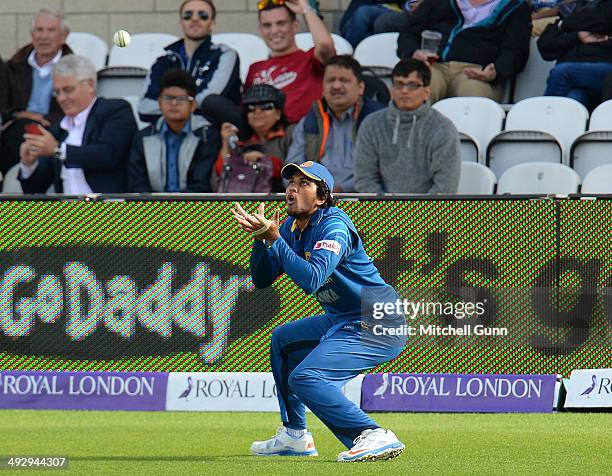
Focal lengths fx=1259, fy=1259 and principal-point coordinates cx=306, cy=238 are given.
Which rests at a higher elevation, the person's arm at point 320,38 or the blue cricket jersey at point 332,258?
the person's arm at point 320,38

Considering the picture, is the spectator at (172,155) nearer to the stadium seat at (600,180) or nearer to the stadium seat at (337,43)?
the stadium seat at (337,43)

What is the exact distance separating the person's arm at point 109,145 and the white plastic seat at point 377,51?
2.93 metres

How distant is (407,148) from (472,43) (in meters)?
2.57

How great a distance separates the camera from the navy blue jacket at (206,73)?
41.6 ft

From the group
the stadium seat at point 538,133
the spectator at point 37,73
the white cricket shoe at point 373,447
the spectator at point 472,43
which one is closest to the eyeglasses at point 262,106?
the spectator at point 472,43

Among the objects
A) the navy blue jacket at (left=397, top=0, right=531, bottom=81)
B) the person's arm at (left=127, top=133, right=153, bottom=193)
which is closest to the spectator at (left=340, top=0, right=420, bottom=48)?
the navy blue jacket at (left=397, top=0, right=531, bottom=81)

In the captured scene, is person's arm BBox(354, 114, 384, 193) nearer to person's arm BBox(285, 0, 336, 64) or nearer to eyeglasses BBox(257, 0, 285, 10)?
person's arm BBox(285, 0, 336, 64)

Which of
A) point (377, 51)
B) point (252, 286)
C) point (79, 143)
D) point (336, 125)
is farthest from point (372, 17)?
point (252, 286)

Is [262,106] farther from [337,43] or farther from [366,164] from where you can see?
[337,43]

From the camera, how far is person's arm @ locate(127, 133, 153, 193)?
11570mm

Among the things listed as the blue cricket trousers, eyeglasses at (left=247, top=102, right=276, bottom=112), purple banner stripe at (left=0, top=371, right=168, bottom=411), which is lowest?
purple banner stripe at (left=0, top=371, right=168, bottom=411)

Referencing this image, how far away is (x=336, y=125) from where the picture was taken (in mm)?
11492

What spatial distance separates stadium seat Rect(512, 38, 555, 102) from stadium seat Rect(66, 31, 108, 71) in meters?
4.78

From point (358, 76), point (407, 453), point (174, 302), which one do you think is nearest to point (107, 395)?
point (174, 302)
